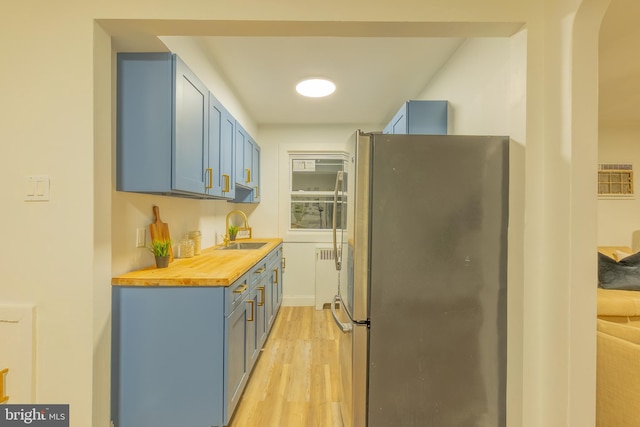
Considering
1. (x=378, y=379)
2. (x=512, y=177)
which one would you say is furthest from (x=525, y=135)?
(x=378, y=379)

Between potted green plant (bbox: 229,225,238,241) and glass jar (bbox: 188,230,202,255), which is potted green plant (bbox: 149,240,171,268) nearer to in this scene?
glass jar (bbox: 188,230,202,255)

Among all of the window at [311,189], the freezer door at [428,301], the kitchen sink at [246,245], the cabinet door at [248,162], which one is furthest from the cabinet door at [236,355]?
the window at [311,189]

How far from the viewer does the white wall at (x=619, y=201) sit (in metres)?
3.99

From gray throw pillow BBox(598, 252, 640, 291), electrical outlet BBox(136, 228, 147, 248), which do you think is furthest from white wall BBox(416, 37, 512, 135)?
electrical outlet BBox(136, 228, 147, 248)

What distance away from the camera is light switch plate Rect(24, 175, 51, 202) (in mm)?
1281

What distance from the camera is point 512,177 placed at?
53.9 inches

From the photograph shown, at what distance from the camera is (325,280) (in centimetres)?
384

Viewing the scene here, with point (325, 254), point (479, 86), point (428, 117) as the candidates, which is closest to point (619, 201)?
point (428, 117)

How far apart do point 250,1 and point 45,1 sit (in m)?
0.91

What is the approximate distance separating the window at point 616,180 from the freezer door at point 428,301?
13.9 ft

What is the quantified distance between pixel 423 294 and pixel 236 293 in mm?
1061

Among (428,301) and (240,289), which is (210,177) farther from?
(428,301)

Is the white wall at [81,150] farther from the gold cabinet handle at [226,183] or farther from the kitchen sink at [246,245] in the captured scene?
the kitchen sink at [246,245]

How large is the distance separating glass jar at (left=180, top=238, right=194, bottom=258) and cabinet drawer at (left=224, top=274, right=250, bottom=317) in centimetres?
57
